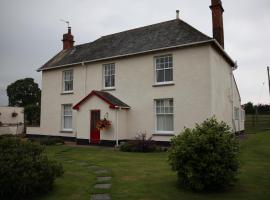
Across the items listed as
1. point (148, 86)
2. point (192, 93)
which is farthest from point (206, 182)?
point (148, 86)

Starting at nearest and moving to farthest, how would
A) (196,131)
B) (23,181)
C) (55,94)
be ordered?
(23,181), (196,131), (55,94)

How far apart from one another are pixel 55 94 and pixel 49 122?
104 inches

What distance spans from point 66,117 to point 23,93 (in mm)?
55308

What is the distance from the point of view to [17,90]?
7344cm

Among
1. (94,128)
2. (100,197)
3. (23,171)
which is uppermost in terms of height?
(94,128)

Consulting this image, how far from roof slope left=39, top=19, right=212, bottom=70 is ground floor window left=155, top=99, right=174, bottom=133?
367cm

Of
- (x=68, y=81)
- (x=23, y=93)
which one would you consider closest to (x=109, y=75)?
(x=68, y=81)

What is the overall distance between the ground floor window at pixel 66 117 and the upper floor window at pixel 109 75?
4581 millimetres

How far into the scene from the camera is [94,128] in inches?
783

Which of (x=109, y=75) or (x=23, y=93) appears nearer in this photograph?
(x=109, y=75)

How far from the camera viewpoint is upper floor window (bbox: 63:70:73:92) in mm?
23703

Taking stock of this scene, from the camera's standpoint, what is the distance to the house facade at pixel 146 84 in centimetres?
1688

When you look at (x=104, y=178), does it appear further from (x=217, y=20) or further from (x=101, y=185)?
(x=217, y=20)

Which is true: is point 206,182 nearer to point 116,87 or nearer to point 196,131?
point 196,131
